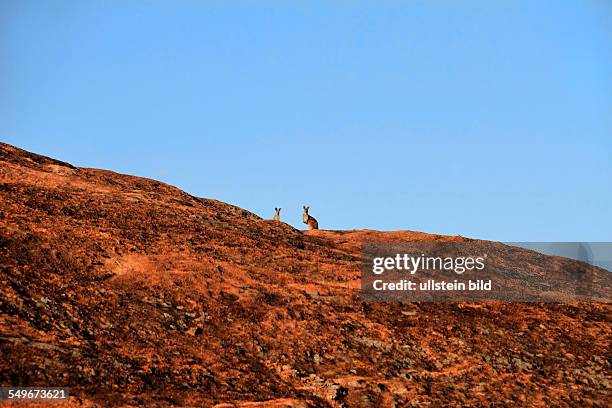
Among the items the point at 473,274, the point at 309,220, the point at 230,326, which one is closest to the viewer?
the point at 230,326

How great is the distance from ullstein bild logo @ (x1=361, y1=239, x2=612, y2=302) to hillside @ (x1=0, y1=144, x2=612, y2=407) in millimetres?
1195

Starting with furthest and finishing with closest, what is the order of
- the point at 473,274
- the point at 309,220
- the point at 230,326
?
the point at 309,220 → the point at 473,274 → the point at 230,326

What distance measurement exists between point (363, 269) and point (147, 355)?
Answer: 506 inches

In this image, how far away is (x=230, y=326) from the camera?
25922mm

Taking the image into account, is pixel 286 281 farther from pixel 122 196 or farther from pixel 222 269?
pixel 122 196

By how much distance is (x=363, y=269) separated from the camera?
33.6 metres

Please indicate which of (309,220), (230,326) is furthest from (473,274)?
(309,220)

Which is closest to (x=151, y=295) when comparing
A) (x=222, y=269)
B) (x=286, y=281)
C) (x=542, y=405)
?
(x=222, y=269)

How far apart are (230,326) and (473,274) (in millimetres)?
15012

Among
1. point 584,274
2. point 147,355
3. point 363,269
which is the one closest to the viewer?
point 147,355

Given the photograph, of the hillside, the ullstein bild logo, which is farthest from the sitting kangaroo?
the hillside

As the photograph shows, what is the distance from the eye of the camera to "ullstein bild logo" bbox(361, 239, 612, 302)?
32344 mm

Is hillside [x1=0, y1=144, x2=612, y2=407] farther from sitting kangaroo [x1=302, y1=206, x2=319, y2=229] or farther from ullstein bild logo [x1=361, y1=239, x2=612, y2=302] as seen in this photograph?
sitting kangaroo [x1=302, y1=206, x2=319, y2=229]

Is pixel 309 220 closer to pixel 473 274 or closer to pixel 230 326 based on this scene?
pixel 473 274
